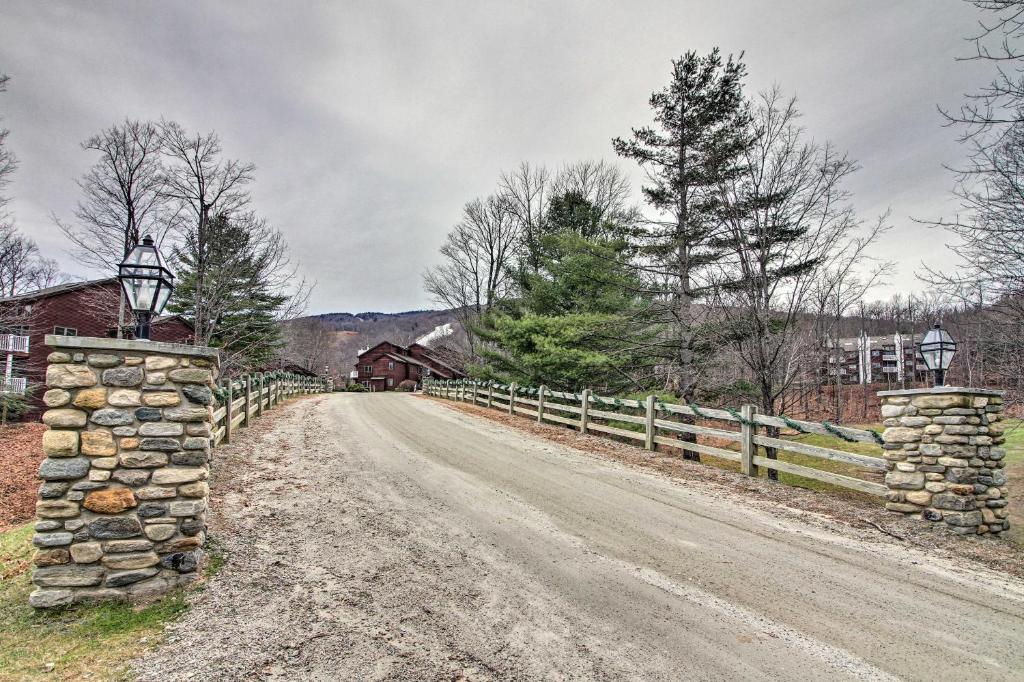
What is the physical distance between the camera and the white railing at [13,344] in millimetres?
17500

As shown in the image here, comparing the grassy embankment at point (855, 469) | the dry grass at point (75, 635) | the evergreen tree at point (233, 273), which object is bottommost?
the grassy embankment at point (855, 469)

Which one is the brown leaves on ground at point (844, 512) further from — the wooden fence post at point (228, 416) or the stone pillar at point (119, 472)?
the wooden fence post at point (228, 416)

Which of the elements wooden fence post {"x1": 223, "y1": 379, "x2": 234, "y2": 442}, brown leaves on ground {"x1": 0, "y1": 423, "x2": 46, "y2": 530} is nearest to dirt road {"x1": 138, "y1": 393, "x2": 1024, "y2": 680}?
wooden fence post {"x1": 223, "y1": 379, "x2": 234, "y2": 442}

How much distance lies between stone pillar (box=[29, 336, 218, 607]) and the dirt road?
522 millimetres

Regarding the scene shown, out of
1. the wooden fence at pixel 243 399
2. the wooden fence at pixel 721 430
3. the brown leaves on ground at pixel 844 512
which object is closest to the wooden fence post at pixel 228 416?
Answer: the wooden fence at pixel 243 399

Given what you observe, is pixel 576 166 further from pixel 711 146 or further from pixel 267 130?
pixel 267 130

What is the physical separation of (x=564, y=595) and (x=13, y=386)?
20.0 m

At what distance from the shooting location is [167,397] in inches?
126

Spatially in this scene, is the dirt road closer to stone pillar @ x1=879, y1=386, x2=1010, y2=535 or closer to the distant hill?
stone pillar @ x1=879, y1=386, x2=1010, y2=535

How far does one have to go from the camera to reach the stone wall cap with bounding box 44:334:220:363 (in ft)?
9.74

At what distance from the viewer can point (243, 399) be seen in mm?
10359

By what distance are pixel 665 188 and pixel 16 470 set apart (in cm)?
1500

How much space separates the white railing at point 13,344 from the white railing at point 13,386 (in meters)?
2.46

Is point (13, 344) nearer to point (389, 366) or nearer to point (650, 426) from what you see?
point (650, 426)
